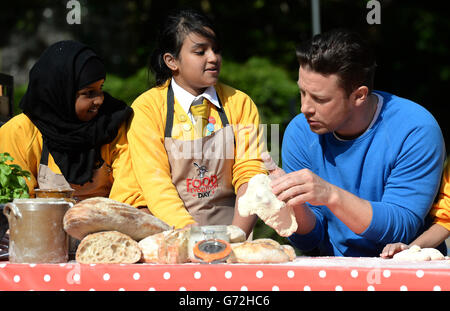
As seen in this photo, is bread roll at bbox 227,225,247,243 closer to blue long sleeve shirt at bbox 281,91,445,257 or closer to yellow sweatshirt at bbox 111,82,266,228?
blue long sleeve shirt at bbox 281,91,445,257

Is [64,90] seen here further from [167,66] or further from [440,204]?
[440,204]

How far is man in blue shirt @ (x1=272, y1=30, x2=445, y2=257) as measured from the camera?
8.45 feet

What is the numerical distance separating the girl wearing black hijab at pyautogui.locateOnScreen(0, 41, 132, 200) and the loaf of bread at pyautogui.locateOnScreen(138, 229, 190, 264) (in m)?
1.16

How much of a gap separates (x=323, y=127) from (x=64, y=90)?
4.32 ft

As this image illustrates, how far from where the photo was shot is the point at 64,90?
319cm

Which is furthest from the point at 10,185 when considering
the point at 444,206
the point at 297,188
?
the point at 444,206

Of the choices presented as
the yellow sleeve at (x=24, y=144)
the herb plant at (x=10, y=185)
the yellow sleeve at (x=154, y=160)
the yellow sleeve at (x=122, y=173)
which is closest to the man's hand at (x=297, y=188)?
the yellow sleeve at (x=154, y=160)

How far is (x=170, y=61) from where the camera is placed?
140 inches

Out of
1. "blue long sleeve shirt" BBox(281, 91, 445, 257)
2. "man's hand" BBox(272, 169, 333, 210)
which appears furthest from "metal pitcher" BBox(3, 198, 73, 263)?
"blue long sleeve shirt" BBox(281, 91, 445, 257)

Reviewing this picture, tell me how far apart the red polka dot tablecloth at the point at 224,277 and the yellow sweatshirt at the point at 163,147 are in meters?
0.91

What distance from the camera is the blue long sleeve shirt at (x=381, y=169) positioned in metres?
2.54

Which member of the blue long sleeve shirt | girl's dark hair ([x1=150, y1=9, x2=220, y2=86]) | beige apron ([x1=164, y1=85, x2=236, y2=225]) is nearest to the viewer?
the blue long sleeve shirt
